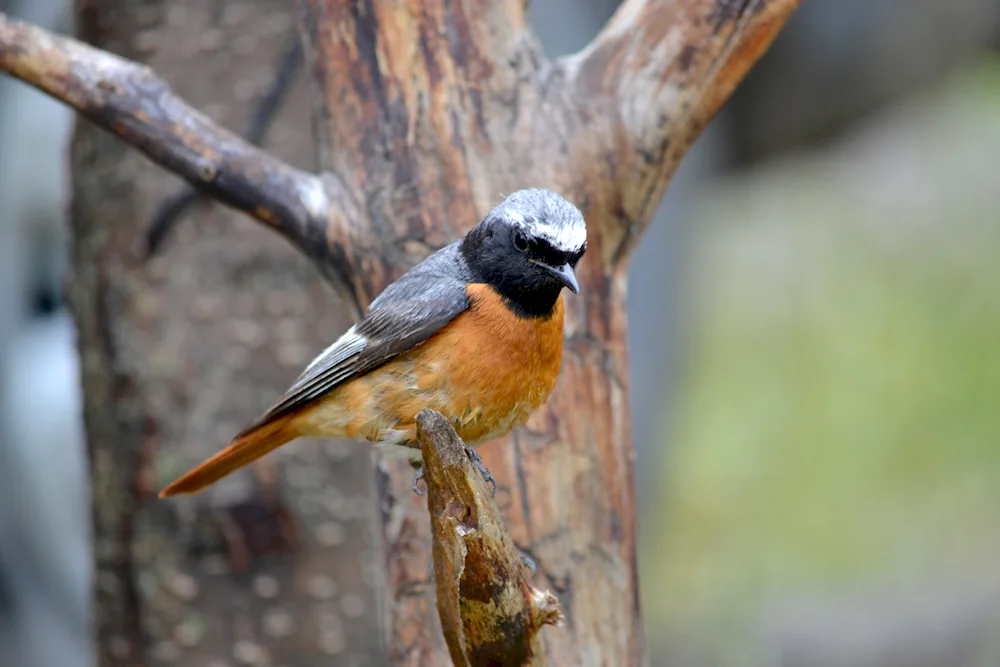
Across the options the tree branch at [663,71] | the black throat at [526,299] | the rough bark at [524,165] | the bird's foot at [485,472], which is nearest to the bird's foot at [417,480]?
the rough bark at [524,165]

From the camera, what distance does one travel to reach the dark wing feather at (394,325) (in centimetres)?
279

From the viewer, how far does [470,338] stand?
9.10 feet

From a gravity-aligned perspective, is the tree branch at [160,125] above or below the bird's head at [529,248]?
above

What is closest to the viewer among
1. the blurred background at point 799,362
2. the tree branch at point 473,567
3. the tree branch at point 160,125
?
the tree branch at point 473,567

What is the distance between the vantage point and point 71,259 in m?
4.22

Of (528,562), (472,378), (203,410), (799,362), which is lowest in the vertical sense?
(528,562)

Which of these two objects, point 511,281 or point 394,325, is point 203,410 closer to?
point 394,325

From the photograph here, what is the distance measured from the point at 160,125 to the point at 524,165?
3.22ft

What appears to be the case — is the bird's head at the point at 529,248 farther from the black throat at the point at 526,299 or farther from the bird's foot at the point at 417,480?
the bird's foot at the point at 417,480

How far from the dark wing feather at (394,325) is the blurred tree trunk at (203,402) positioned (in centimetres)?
108

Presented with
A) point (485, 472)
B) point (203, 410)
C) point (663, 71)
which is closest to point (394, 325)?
point (485, 472)

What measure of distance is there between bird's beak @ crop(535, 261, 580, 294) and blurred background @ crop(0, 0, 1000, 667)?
3520mm

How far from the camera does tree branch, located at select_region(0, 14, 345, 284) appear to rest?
2965mm

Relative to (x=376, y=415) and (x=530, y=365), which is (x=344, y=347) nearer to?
(x=376, y=415)
